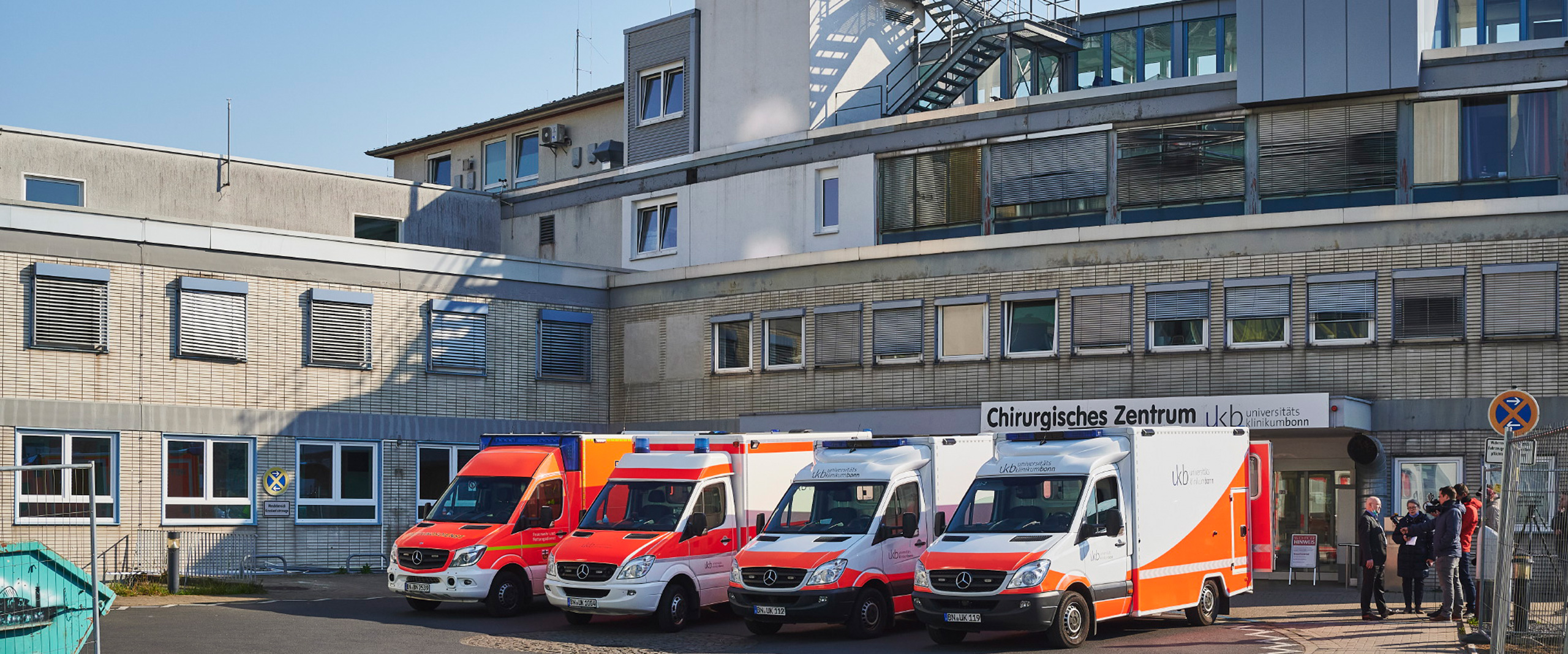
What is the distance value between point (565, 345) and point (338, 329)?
5220mm

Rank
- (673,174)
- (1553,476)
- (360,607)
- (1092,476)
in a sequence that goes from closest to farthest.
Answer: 1. (1553,476)
2. (1092,476)
3. (360,607)
4. (673,174)

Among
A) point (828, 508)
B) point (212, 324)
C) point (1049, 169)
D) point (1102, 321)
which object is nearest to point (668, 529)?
point (828, 508)

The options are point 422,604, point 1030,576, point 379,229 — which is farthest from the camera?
point 379,229

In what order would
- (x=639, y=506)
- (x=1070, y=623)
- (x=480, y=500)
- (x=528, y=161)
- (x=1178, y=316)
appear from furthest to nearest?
1. (x=528, y=161)
2. (x=1178, y=316)
3. (x=480, y=500)
4. (x=639, y=506)
5. (x=1070, y=623)

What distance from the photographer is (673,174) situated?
113ft

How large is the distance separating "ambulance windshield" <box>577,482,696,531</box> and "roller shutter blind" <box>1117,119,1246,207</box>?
12.4m

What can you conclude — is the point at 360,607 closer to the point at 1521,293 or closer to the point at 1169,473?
the point at 1169,473

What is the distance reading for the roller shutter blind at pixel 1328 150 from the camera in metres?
25.7

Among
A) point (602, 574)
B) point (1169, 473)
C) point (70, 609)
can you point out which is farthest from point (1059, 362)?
point (70, 609)

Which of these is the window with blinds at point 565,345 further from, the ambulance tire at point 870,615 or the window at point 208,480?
the ambulance tire at point 870,615

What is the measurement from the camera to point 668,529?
62.4 ft

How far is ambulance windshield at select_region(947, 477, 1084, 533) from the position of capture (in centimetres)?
1677

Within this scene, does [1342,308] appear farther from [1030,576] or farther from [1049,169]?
[1030,576]

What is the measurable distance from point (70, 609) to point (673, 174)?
22.6 meters
